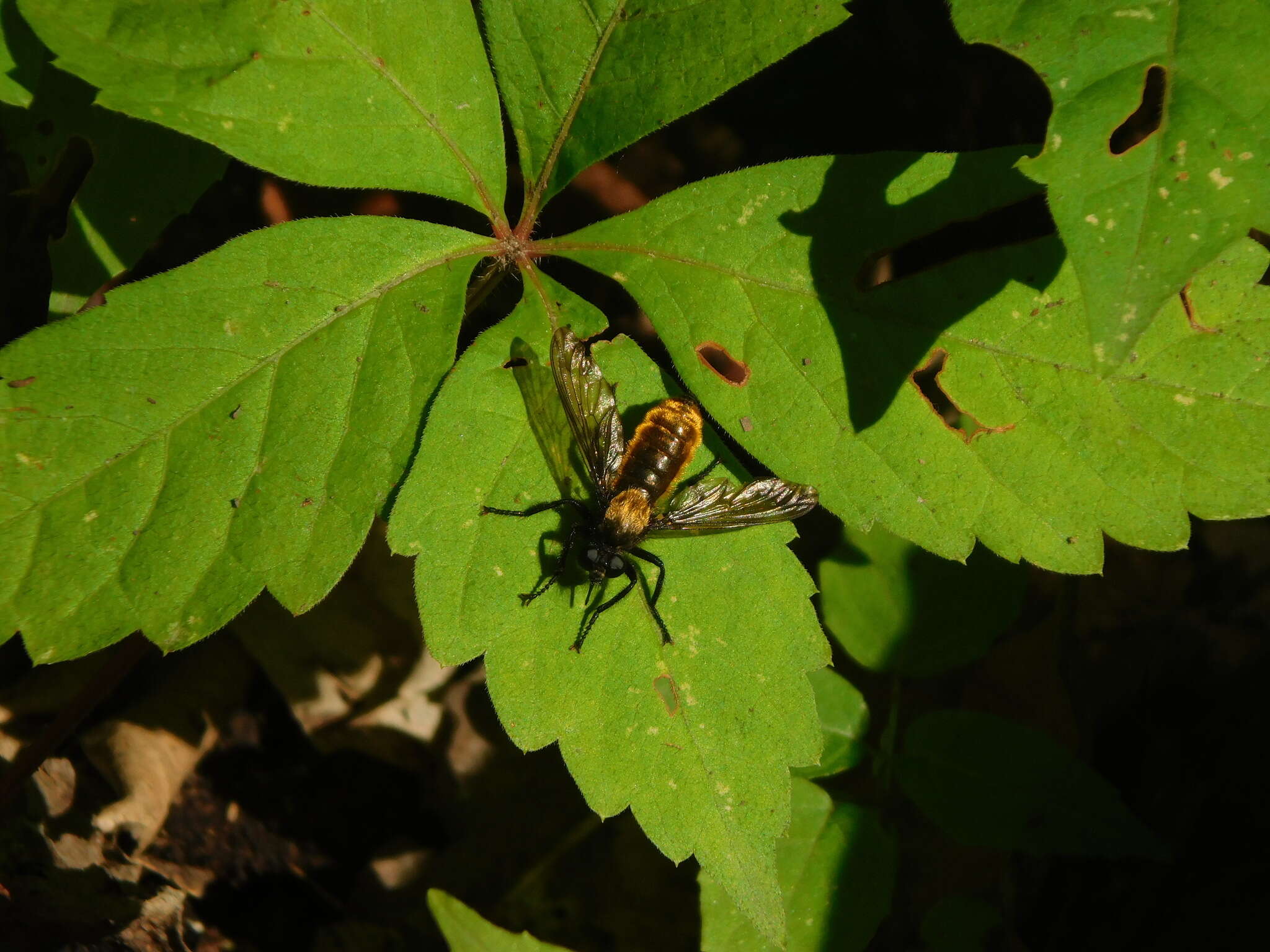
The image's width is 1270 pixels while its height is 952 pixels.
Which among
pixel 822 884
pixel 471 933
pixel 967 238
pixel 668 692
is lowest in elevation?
pixel 822 884

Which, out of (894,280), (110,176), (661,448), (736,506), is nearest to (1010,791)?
(736,506)

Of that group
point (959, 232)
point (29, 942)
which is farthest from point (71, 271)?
point (959, 232)

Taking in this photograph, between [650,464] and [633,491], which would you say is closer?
[650,464]

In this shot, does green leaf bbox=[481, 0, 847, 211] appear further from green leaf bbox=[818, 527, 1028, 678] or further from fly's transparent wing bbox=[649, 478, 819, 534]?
green leaf bbox=[818, 527, 1028, 678]

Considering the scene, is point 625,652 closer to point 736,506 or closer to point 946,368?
point 736,506

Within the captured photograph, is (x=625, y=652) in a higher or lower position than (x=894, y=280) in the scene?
lower

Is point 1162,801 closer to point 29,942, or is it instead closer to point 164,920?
point 164,920

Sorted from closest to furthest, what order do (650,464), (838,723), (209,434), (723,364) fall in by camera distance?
(209,434) → (650,464) → (723,364) → (838,723)

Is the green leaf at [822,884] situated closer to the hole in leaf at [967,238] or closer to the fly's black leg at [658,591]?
the fly's black leg at [658,591]
